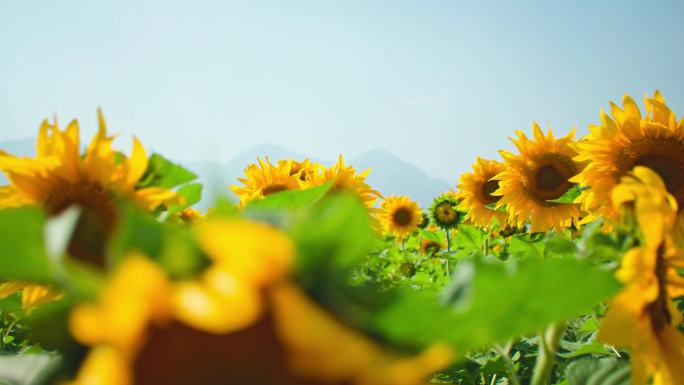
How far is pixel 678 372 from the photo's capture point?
0.73 meters

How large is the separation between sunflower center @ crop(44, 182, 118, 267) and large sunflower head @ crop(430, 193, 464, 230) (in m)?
5.47

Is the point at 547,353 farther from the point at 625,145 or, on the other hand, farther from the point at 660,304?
the point at 625,145

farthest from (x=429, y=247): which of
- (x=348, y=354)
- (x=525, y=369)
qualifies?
(x=348, y=354)

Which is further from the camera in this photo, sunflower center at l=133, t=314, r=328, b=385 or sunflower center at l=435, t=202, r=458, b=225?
sunflower center at l=435, t=202, r=458, b=225

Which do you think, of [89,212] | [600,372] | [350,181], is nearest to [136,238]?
[89,212]

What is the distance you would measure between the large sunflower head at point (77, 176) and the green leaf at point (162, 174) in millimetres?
13

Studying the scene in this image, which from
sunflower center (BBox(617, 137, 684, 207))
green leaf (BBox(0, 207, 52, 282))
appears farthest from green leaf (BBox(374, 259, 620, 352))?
sunflower center (BBox(617, 137, 684, 207))

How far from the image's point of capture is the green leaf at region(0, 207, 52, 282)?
0.43 meters

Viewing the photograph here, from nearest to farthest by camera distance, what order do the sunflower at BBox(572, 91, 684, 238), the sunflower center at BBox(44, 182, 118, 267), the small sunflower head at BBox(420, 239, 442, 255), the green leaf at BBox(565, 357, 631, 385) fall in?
the sunflower center at BBox(44, 182, 118, 267), the green leaf at BBox(565, 357, 631, 385), the sunflower at BBox(572, 91, 684, 238), the small sunflower head at BBox(420, 239, 442, 255)

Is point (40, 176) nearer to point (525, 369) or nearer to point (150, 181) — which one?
point (150, 181)

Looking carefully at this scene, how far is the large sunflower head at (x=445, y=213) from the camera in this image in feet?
20.2

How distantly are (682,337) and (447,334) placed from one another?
0.53 m

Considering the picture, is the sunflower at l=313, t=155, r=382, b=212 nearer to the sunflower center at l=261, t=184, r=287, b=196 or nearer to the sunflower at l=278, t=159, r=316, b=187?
the sunflower at l=278, t=159, r=316, b=187

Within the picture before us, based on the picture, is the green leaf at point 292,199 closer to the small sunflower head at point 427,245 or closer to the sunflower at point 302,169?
the sunflower at point 302,169
